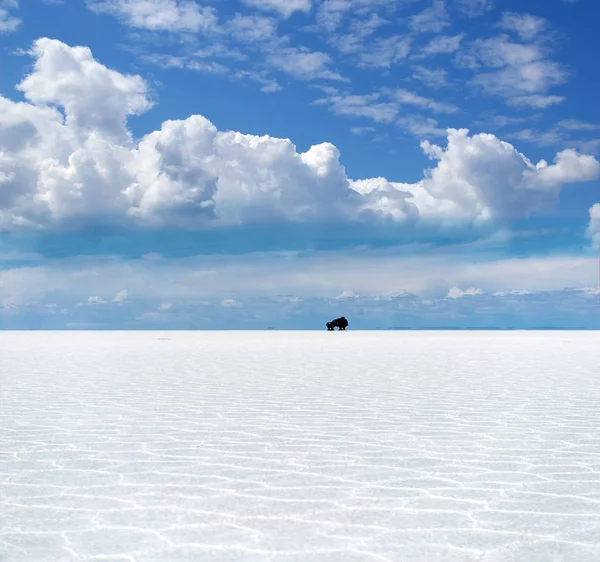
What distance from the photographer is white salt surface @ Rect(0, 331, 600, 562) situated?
2982 millimetres

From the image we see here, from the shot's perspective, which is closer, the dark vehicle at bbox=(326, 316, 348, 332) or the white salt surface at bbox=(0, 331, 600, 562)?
the white salt surface at bbox=(0, 331, 600, 562)

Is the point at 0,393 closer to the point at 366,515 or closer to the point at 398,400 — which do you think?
the point at 398,400

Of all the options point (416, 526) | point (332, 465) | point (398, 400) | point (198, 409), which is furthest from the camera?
point (398, 400)

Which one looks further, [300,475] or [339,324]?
[339,324]

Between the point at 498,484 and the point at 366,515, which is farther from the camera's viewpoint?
the point at 498,484

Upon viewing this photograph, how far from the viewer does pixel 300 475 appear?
4.23 metres

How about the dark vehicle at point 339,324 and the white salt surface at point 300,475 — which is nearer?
the white salt surface at point 300,475

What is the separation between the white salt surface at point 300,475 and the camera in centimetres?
298

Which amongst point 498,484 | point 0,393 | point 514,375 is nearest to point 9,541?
point 498,484

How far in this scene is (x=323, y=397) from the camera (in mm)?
8117

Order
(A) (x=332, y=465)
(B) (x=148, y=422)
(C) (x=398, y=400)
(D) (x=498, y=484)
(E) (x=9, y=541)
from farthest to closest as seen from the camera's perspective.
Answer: (C) (x=398, y=400) → (B) (x=148, y=422) → (A) (x=332, y=465) → (D) (x=498, y=484) → (E) (x=9, y=541)

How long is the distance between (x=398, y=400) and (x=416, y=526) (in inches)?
182

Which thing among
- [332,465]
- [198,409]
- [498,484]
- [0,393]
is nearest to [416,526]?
[498,484]

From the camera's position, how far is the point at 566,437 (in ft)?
18.2
